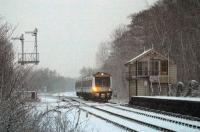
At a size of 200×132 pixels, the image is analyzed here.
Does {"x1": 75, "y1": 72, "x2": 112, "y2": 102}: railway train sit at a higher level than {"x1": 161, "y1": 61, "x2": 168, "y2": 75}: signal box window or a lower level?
lower

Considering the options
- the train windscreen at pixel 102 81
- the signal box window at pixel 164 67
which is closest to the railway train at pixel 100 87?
the train windscreen at pixel 102 81

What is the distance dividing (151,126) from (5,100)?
37.1ft

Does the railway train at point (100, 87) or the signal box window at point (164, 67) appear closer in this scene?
the railway train at point (100, 87)

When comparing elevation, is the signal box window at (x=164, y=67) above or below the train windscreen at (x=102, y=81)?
above

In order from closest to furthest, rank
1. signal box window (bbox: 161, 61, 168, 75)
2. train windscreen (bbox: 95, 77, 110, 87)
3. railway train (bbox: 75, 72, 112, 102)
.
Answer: railway train (bbox: 75, 72, 112, 102)
train windscreen (bbox: 95, 77, 110, 87)
signal box window (bbox: 161, 61, 168, 75)

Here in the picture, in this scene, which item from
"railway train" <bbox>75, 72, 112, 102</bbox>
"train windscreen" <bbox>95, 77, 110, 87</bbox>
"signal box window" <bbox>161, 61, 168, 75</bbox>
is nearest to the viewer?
"railway train" <bbox>75, 72, 112, 102</bbox>

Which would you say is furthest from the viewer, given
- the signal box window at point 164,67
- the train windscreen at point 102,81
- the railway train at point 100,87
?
the signal box window at point 164,67

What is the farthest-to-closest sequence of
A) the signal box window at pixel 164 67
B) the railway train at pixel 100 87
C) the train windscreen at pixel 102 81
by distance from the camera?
1. the signal box window at pixel 164 67
2. the train windscreen at pixel 102 81
3. the railway train at pixel 100 87

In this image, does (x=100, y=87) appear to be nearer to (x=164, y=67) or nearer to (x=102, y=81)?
(x=102, y=81)

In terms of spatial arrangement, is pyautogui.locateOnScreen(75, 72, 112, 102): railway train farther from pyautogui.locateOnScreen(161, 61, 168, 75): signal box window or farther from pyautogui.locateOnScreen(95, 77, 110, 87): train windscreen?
pyautogui.locateOnScreen(161, 61, 168, 75): signal box window

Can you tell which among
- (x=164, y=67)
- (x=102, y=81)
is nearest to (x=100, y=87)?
(x=102, y=81)

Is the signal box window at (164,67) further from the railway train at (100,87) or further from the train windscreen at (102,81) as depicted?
the train windscreen at (102,81)

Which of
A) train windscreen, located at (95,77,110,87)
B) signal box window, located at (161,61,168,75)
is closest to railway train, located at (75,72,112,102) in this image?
train windscreen, located at (95,77,110,87)

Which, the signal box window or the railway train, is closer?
the railway train
